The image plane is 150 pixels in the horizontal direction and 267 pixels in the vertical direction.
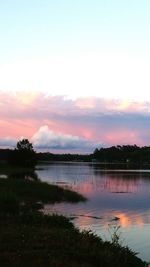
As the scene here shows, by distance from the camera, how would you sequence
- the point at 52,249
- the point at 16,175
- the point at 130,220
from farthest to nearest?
the point at 16,175 < the point at 130,220 < the point at 52,249

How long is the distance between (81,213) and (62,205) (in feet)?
21.4

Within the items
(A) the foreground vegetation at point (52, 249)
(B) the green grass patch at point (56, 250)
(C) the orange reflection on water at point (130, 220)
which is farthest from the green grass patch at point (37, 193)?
(B) the green grass patch at point (56, 250)

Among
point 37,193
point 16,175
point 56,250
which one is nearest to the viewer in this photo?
point 56,250

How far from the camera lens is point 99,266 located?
15.8m

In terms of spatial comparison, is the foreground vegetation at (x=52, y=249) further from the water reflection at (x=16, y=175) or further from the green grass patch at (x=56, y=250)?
the water reflection at (x=16, y=175)

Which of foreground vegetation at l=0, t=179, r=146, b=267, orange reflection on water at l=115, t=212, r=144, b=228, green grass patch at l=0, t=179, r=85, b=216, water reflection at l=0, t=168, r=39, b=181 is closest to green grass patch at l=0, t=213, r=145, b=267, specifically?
foreground vegetation at l=0, t=179, r=146, b=267

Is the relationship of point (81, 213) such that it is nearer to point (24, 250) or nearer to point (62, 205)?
point (62, 205)

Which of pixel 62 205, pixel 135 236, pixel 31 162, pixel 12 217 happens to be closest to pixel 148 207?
pixel 62 205

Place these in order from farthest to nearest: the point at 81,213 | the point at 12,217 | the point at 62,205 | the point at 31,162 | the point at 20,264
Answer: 1. the point at 31,162
2. the point at 62,205
3. the point at 81,213
4. the point at 12,217
5. the point at 20,264

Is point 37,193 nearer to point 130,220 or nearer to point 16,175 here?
point 130,220

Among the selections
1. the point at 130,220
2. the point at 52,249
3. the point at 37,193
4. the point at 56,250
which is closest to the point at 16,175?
the point at 37,193

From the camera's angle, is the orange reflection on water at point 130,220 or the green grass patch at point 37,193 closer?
the orange reflection on water at point 130,220

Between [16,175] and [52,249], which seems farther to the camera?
[16,175]

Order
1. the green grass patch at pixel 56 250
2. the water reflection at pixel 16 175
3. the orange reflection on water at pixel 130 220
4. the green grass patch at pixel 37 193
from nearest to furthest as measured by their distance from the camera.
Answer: the green grass patch at pixel 56 250, the orange reflection on water at pixel 130 220, the green grass patch at pixel 37 193, the water reflection at pixel 16 175
